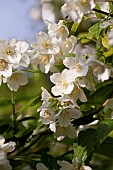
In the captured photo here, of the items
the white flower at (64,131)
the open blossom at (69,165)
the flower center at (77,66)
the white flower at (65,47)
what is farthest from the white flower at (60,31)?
the open blossom at (69,165)

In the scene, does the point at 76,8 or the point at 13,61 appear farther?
the point at 13,61

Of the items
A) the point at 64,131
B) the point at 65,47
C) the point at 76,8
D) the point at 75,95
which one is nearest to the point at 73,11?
the point at 76,8

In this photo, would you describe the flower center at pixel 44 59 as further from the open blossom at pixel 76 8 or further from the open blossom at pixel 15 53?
the open blossom at pixel 76 8

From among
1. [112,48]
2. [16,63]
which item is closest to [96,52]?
[112,48]

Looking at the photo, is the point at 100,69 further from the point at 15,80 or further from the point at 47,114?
the point at 15,80

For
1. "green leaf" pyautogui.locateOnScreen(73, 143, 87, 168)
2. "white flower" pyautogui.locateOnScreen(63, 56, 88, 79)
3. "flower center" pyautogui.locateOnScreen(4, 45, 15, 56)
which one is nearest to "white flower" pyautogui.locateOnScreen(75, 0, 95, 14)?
"white flower" pyautogui.locateOnScreen(63, 56, 88, 79)
